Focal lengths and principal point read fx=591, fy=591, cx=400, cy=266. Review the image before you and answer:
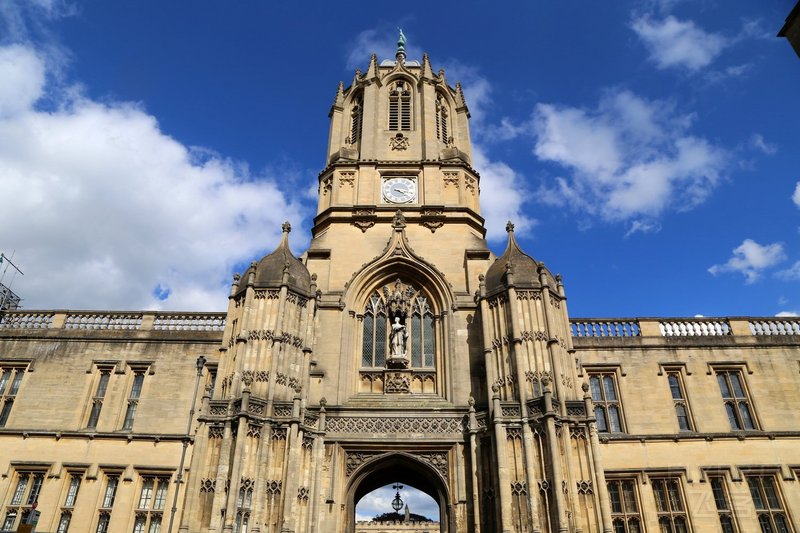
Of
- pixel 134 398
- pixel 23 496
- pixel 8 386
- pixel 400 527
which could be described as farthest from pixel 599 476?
pixel 400 527

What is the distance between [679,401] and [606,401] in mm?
2593

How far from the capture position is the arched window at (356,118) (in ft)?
88.0

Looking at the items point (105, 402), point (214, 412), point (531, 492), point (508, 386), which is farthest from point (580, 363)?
point (105, 402)

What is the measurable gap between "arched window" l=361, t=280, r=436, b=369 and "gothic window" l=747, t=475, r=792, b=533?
1136 cm

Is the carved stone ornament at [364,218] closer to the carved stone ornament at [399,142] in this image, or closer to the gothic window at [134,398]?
the carved stone ornament at [399,142]

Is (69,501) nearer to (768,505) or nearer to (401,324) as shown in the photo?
(401,324)

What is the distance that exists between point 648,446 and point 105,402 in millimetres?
19199

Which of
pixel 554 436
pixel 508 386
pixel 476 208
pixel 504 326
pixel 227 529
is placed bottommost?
pixel 227 529

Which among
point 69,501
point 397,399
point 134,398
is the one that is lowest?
point 69,501

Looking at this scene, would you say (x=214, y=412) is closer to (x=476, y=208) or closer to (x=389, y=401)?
(x=389, y=401)

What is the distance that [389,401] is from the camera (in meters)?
18.9

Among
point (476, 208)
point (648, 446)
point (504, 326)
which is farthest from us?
point (476, 208)

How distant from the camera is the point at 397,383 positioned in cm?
1939

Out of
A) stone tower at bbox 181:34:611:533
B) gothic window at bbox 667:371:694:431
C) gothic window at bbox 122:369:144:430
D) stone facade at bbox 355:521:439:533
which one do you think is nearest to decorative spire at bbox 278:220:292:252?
stone tower at bbox 181:34:611:533
